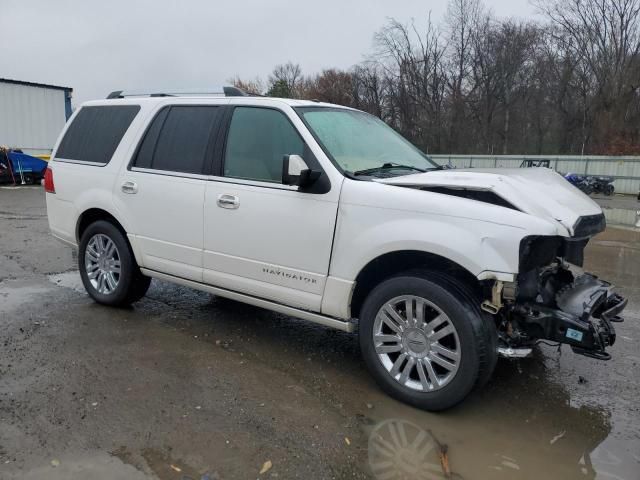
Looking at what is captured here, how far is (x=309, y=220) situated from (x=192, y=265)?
128 cm

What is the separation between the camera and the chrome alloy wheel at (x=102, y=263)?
5.09 meters

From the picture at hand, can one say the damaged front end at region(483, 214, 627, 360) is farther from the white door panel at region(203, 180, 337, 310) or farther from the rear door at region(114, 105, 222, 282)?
the rear door at region(114, 105, 222, 282)

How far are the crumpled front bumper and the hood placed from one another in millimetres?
507

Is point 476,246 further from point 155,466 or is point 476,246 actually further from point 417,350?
point 155,466

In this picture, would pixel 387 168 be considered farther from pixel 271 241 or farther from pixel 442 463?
pixel 442 463

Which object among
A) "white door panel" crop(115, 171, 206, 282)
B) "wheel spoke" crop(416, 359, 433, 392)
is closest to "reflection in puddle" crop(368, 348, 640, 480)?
"wheel spoke" crop(416, 359, 433, 392)

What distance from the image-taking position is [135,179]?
4.75 m

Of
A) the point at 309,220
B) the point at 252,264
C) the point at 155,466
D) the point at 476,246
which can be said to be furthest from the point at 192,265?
the point at 476,246

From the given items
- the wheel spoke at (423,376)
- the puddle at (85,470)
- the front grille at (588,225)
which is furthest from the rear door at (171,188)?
the front grille at (588,225)

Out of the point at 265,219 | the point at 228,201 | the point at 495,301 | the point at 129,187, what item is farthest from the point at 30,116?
the point at 495,301

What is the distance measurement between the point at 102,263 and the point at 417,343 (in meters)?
3.29

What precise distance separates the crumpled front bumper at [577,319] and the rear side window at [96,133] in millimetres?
3853

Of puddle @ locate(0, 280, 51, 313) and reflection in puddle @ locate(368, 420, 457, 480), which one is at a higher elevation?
reflection in puddle @ locate(368, 420, 457, 480)

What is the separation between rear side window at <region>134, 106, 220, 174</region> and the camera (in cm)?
444
